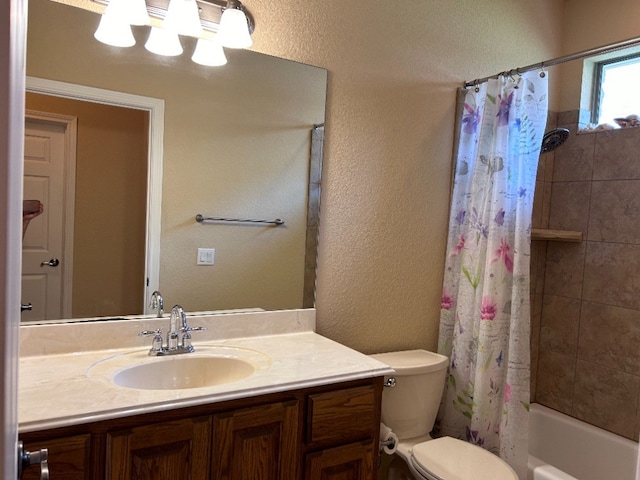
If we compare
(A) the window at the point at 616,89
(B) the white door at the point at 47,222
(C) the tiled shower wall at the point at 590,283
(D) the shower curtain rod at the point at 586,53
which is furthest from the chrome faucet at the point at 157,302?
(A) the window at the point at 616,89

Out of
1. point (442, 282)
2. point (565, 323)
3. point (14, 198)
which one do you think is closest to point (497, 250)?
point (442, 282)

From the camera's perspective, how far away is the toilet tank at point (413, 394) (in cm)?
198

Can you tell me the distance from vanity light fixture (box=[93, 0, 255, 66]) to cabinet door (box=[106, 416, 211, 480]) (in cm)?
124

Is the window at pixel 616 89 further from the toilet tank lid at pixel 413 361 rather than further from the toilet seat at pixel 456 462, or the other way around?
the toilet seat at pixel 456 462

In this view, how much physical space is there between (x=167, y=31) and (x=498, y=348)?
1.83 metres

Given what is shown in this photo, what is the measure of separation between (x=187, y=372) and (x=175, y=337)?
0.13 meters

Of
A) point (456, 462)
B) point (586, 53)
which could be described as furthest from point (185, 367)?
point (586, 53)

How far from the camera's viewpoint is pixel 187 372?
1.60 m

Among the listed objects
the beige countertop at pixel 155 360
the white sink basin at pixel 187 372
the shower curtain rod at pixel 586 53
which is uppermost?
the shower curtain rod at pixel 586 53

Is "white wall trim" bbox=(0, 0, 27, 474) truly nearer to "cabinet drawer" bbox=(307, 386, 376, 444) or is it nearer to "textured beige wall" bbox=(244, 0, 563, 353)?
"cabinet drawer" bbox=(307, 386, 376, 444)

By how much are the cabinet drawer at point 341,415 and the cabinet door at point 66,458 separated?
62 centimetres

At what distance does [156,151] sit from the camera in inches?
66.8

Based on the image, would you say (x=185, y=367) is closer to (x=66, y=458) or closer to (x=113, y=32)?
(x=66, y=458)

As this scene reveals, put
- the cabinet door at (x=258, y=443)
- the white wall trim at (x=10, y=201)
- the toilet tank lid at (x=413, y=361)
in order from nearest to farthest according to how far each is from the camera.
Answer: the white wall trim at (x=10, y=201), the cabinet door at (x=258, y=443), the toilet tank lid at (x=413, y=361)
